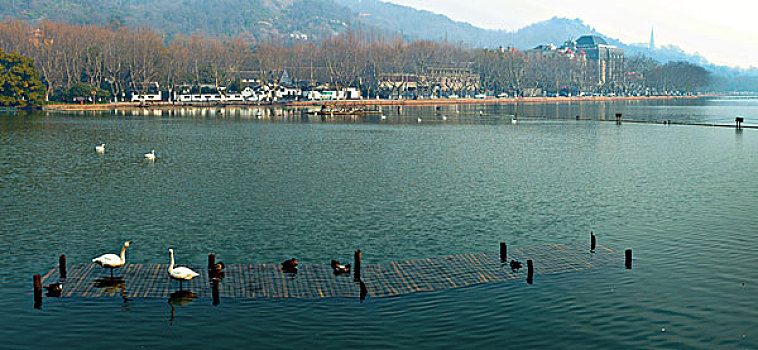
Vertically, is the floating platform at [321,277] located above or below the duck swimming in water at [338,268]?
below

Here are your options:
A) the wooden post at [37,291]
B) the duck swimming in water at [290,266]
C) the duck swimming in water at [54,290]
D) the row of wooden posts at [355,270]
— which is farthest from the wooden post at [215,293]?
the wooden post at [37,291]

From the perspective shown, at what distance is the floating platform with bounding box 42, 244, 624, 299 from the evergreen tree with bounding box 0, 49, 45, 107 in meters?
132

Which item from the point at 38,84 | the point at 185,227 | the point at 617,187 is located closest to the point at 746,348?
the point at 185,227

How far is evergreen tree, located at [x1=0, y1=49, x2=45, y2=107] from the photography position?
139625mm

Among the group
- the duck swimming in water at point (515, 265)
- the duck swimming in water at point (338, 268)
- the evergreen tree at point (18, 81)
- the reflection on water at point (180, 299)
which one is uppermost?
the evergreen tree at point (18, 81)

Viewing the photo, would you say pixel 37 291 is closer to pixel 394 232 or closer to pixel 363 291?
pixel 363 291

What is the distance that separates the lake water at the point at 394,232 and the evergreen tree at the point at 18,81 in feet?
251

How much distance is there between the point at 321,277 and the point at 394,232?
8.04 meters

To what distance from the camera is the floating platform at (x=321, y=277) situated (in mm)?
23625

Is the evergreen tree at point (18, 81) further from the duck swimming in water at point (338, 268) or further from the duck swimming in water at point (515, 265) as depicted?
the duck swimming in water at point (515, 265)

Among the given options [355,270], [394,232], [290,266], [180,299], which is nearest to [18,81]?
[394,232]

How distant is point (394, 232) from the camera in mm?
32875

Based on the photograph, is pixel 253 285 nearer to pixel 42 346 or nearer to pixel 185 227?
pixel 42 346

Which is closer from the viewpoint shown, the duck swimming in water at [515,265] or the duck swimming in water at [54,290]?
the duck swimming in water at [54,290]
